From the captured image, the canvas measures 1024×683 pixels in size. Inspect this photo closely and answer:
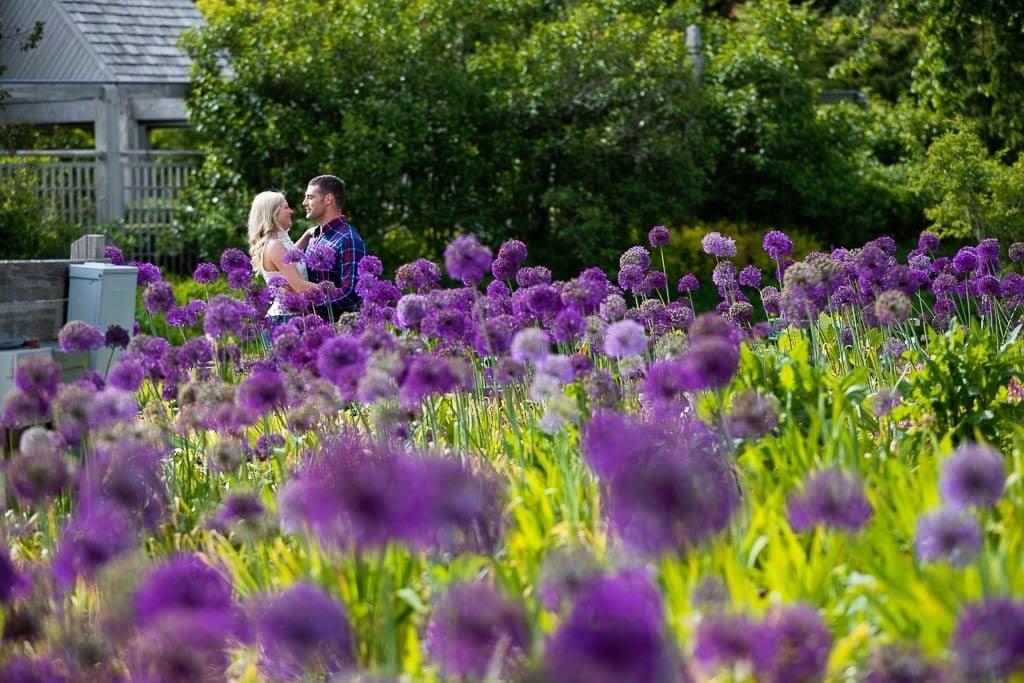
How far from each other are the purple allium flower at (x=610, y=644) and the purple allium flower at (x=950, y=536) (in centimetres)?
72

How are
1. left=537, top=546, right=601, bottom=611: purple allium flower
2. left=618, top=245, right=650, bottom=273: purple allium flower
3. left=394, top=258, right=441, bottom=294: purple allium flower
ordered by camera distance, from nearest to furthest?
left=537, top=546, right=601, bottom=611: purple allium flower, left=394, top=258, right=441, bottom=294: purple allium flower, left=618, top=245, right=650, bottom=273: purple allium flower

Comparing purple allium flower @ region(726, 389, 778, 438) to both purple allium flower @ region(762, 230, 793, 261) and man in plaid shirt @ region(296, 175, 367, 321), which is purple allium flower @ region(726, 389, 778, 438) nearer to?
purple allium flower @ region(762, 230, 793, 261)

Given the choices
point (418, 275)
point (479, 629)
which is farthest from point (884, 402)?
point (479, 629)

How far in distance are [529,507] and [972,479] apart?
1.41 metres

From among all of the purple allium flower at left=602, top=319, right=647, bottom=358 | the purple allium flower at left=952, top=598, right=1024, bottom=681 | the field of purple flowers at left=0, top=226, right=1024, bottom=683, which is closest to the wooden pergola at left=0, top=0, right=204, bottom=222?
the field of purple flowers at left=0, top=226, right=1024, bottom=683

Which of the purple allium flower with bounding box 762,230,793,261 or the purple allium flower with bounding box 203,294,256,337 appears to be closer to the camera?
the purple allium flower with bounding box 203,294,256,337

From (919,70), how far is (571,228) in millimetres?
4118

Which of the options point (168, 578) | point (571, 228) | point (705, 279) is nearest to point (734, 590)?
point (168, 578)

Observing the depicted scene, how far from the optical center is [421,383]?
372 cm

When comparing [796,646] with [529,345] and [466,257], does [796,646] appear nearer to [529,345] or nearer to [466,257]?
[529,345]

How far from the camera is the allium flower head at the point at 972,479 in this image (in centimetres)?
251

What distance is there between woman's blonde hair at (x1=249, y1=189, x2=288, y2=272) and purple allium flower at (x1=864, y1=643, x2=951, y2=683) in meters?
5.97

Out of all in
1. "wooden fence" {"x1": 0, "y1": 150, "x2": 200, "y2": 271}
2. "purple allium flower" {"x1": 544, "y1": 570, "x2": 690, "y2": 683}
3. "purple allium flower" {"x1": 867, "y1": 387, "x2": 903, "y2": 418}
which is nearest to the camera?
"purple allium flower" {"x1": 544, "y1": 570, "x2": 690, "y2": 683}

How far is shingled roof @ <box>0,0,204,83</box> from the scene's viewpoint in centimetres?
2141
